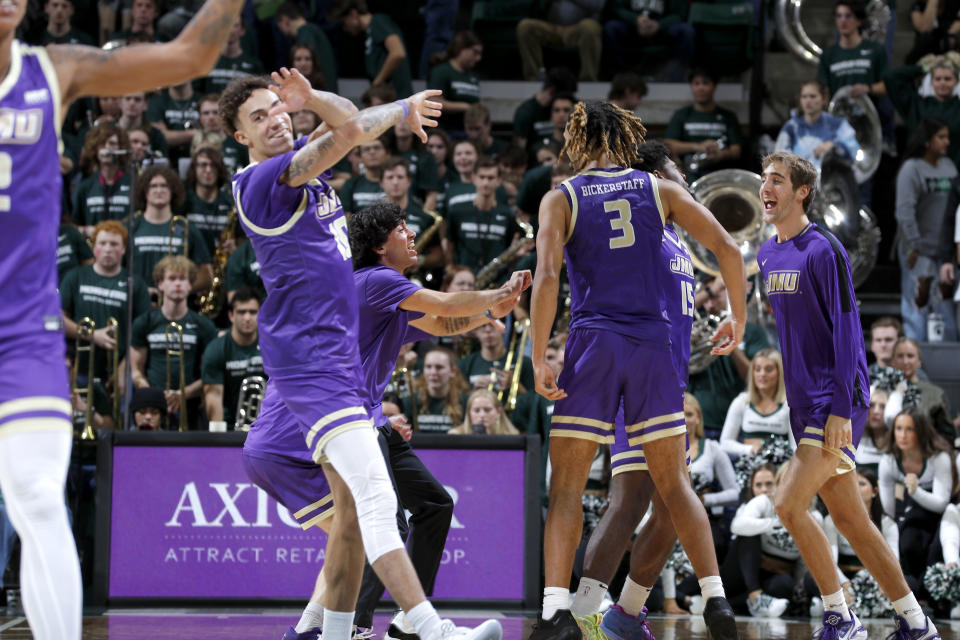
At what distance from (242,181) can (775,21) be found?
35.7 ft

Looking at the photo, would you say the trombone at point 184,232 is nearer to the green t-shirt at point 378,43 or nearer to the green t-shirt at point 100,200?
the green t-shirt at point 100,200

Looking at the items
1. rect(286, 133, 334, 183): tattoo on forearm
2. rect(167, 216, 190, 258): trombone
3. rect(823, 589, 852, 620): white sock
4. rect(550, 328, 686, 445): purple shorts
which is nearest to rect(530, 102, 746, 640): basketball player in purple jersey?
rect(550, 328, 686, 445): purple shorts

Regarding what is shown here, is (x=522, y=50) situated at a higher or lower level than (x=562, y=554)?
higher

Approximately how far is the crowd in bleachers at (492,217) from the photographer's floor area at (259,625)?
28.6 inches

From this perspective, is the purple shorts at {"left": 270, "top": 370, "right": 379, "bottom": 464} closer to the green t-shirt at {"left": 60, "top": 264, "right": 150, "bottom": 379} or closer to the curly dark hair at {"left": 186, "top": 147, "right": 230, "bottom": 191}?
the green t-shirt at {"left": 60, "top": 264, "right": 150, "bottom": 379}

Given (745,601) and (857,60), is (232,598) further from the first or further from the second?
(857,60)

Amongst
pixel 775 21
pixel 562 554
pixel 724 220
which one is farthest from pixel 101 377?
pixel 775 21

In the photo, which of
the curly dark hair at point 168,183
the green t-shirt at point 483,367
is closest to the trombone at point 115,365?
the curly dark hair at point 168,183

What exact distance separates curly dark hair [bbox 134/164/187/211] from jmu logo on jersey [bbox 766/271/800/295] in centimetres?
583

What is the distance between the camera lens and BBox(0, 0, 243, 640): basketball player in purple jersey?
133 inches

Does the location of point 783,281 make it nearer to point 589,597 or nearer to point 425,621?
point 589,597

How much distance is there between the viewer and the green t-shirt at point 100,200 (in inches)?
421

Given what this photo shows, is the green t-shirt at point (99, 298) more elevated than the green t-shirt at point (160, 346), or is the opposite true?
the green t-shirt at point (99, 298)

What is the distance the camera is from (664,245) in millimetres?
5805
